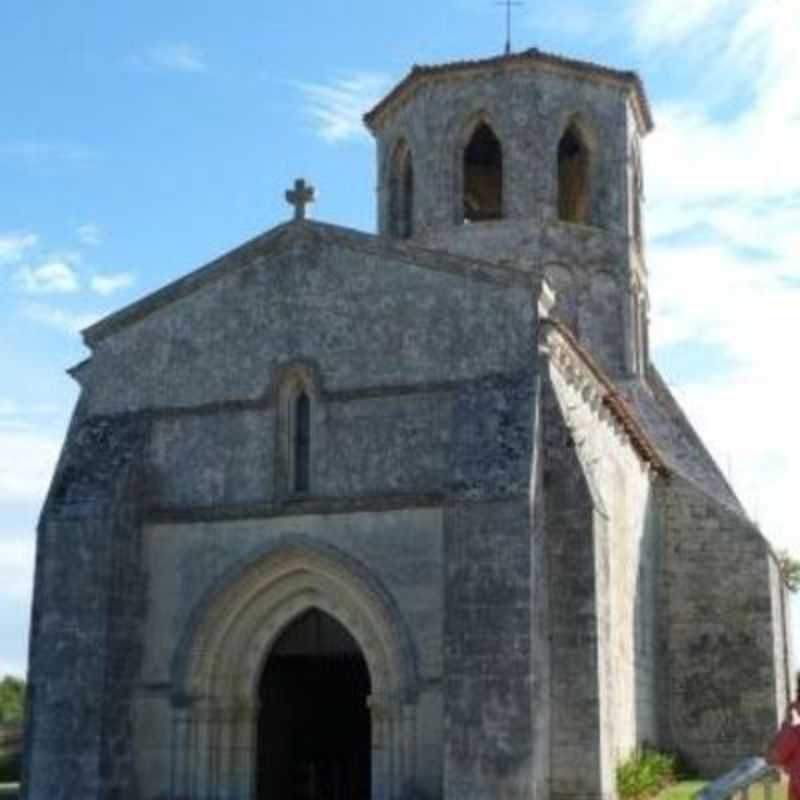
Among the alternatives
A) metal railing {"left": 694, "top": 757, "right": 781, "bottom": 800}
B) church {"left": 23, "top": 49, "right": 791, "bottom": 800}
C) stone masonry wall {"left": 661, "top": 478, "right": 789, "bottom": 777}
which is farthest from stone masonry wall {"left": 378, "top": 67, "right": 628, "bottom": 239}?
metal railing {"left": 694, "top": 757, "right": 781, "bottom": 800}

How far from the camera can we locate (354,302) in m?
17.8

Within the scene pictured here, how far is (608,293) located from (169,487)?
9.68m

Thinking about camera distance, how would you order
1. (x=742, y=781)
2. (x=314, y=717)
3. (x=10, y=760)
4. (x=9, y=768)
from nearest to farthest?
(x=742, y=781), (x=314, y=717), (x=9, y=768), (x=10, y=760)

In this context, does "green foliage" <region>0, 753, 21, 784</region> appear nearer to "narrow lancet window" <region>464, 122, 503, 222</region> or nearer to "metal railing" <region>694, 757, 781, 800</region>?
"narrow lancet window" <region>464, 122, 503, 222</region>

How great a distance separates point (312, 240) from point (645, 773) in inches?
328

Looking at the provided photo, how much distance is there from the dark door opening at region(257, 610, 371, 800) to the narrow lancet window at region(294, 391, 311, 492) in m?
1.72

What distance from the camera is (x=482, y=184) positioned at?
84.7ft

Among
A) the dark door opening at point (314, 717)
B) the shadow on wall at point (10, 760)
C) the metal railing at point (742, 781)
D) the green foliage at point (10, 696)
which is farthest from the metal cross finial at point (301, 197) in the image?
the green foliage at point (10, 696)

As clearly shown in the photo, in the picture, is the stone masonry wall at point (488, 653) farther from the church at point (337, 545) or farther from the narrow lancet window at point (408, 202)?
the narrow lancet window at point (408, 202)

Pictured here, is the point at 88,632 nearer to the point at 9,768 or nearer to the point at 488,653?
the point at 488,653

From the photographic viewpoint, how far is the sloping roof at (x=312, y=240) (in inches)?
674

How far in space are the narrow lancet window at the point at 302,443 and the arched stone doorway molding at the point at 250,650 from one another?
82 cm

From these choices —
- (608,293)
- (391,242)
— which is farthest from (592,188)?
(391,242)

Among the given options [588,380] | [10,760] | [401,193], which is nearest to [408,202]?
[401,193]
